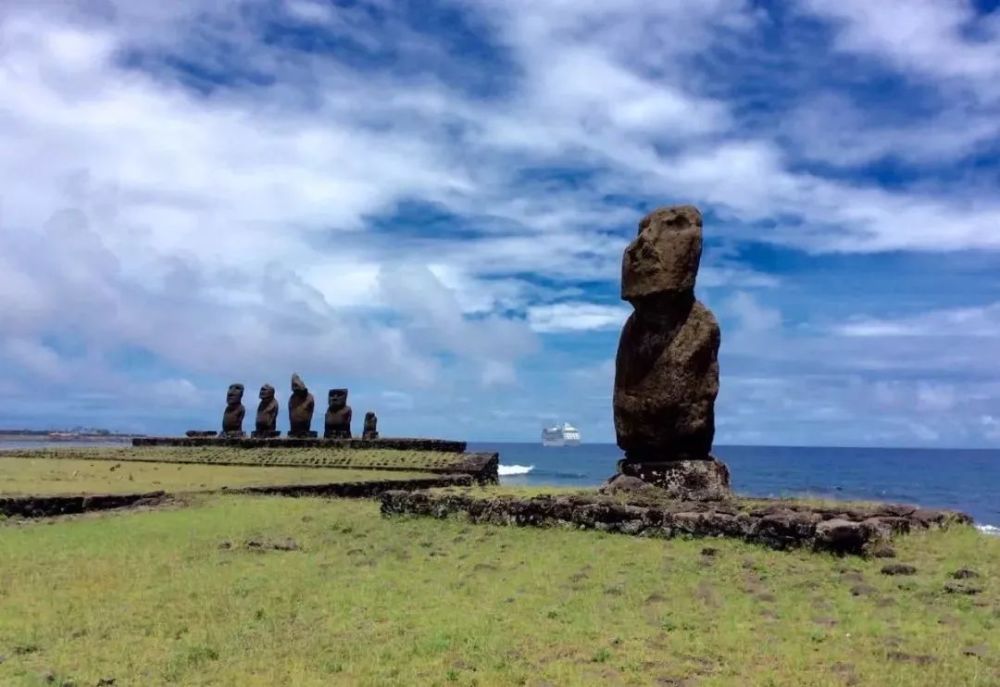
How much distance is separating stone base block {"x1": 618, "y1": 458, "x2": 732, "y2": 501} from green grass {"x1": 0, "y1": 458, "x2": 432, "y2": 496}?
13.7 metres

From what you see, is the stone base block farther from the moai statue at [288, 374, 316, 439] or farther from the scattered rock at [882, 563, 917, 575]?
the moai statue at [288, 374, 316, 439]

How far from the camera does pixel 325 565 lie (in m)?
12.0

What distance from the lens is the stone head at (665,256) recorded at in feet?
51.2

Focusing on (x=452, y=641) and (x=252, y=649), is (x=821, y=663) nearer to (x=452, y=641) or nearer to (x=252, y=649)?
(x=452, y=641)

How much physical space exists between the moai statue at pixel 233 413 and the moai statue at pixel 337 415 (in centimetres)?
631

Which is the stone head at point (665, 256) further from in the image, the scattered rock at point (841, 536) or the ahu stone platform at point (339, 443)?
the ahu stone platform at point (339, 443)

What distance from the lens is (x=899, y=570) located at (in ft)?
33.3

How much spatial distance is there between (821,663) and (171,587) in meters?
7.21

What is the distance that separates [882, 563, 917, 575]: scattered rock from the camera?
10.1 meters

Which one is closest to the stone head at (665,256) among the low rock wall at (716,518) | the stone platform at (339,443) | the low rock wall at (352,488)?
the low rock wall at (716,518)

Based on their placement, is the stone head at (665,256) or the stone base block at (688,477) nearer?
the stone base block at (688,477)

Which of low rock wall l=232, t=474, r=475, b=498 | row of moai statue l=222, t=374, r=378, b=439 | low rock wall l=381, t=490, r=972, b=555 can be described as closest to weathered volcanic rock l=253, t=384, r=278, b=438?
row of moai statue l=222, t=374, r=378, b=439

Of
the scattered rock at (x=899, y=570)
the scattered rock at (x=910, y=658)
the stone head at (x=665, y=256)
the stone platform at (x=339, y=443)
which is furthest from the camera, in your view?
the stone platform at (x=339, y=443)

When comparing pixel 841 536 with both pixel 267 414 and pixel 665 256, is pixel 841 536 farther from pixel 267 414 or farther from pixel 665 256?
pixel 267 414
